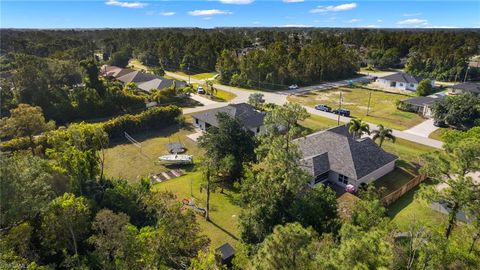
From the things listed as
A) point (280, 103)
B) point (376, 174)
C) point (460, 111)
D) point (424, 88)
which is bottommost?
point (376, 174)

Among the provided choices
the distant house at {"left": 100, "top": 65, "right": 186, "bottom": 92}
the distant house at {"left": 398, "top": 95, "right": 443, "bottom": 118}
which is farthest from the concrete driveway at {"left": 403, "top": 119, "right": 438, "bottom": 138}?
the distant house at {"left": 100, "top": 65, "right": 186, "bottom": 92}

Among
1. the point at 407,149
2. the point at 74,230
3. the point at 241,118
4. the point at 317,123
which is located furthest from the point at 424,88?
the point at 74,230

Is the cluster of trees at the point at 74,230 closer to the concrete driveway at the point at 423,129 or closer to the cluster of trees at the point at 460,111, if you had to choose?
the concrete driveway at the point at 423,129

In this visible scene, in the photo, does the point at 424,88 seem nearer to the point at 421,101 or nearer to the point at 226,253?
the point at 421,101

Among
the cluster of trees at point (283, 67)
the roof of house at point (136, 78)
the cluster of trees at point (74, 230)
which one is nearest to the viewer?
the cluster of trees at point (74, 230)

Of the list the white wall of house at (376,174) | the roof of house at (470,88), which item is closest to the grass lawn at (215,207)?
the white wall of house at (376,174)

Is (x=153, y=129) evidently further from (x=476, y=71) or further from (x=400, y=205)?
(x=476, y=71)
